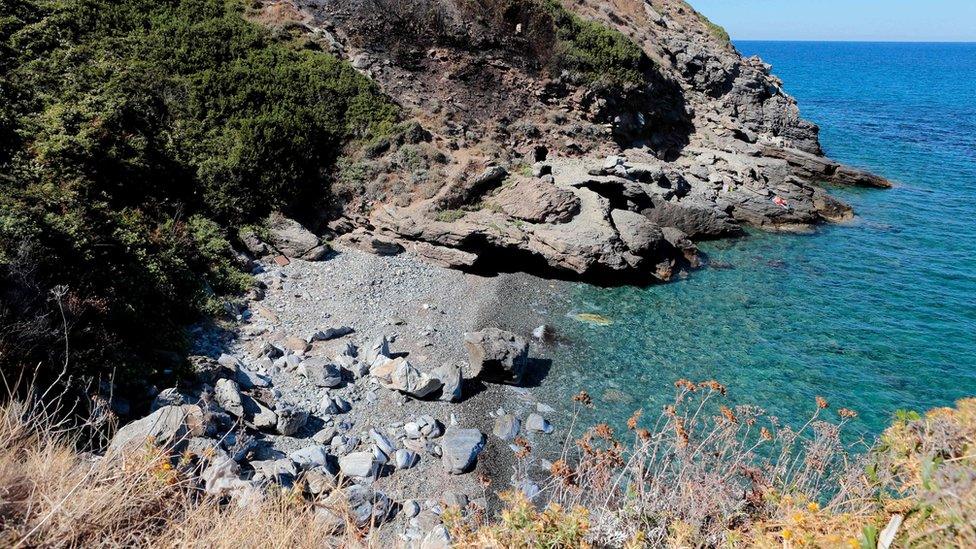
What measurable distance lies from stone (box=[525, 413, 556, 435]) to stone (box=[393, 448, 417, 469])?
2.94 metres

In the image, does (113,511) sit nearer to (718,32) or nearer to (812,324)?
(812,324)

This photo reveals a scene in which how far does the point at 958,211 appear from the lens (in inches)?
1213

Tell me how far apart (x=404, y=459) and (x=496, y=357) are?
3850 mm

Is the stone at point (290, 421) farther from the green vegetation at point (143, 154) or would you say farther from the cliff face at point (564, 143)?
the cliff face at point (564, 143)

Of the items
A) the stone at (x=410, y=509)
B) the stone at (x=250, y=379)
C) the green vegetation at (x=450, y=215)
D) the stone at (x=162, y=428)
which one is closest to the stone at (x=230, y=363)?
the stone at (x=250, y=379)

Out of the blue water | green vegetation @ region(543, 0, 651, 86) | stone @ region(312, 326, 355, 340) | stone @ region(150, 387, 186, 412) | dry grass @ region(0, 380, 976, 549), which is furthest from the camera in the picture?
green vegetation @ region(543, 0, 651, 86)

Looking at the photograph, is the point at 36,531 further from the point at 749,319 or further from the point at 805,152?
the point at 805,152

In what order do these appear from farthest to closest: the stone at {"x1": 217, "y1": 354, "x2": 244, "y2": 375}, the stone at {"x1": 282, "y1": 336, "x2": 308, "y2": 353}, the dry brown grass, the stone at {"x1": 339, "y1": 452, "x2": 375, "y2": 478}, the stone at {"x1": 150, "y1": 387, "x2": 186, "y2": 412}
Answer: the stone at {"x1": 282, "y1": 336, "x2": 308, "y2": 353}
the stone at {"x1": 217, "y1": 354, "x2": 244, "y2": 375}
the stone at {"x1": 339, "y1": 452, "x2": 375, "y2": 478}
the stone at {"x1": 150, "y1": 387, "x2": 186, "y2": 412}
the dry brown grass

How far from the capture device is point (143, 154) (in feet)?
61.9

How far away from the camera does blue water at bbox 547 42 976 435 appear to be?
15469 millimetres

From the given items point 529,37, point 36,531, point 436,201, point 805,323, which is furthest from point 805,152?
point 36,531

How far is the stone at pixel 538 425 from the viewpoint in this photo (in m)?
13.6

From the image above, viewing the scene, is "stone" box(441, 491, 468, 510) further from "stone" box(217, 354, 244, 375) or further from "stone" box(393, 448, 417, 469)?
"stone" box(217, 354, 244, 375)

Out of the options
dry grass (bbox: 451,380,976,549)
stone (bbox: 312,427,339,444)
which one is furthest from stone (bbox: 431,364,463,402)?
dry grass (bbox: 451,380,976,549)
